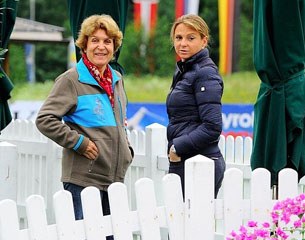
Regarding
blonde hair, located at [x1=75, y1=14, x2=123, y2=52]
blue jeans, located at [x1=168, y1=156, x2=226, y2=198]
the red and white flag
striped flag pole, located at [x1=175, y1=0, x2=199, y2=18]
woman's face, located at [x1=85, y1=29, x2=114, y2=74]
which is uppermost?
the red and white flag

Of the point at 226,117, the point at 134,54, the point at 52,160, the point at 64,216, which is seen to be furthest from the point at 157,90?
the point at 64,216

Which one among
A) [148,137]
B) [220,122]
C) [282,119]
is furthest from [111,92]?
[148,137]

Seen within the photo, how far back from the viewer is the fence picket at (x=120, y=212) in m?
4.50

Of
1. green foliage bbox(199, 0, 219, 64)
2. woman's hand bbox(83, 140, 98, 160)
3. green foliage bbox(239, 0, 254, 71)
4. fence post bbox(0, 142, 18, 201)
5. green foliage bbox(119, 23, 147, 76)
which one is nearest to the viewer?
woman's hand bbox(83, 140, 98, 160)

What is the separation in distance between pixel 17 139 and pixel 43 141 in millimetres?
446

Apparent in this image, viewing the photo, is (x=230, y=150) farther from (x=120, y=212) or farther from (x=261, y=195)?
(x=120, y=212)

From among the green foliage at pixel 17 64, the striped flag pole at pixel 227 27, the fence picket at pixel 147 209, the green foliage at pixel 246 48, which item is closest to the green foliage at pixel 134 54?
the green foliage at pixel 17 64

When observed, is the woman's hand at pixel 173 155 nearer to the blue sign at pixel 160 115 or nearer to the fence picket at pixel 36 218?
the fence picket at pixel 36 218

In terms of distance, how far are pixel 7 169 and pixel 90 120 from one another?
2.24 feet

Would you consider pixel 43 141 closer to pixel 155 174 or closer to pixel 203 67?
pixel 155 174

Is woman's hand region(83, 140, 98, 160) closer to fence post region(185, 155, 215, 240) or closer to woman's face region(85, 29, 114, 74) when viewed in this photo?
woman's face region(85, 29, 114, 74)

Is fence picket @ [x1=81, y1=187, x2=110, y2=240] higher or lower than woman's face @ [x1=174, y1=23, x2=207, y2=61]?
lower

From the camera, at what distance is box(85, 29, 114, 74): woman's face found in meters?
5.64

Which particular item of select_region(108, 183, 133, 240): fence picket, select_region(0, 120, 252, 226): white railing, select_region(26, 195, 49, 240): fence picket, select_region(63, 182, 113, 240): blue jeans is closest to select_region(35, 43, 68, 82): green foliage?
select_region(0, 120, 252, 226): white railing
